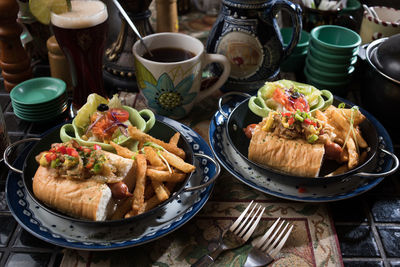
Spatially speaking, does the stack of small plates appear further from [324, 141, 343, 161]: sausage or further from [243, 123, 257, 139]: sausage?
[324, 141, 343, 161]: sausage

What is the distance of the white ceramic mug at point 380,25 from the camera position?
2490 mm

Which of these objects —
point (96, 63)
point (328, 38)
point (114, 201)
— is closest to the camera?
point (114, 201)

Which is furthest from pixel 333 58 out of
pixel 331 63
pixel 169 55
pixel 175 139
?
pixel 175 139

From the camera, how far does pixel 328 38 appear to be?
99.9 inches

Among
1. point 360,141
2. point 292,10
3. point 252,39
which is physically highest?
point 292,10

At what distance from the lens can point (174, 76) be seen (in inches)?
79.3

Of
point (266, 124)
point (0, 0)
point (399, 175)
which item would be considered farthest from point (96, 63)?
point (399, 175)

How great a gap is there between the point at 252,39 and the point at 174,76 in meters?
0.50

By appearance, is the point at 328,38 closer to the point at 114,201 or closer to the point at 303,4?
the point at 303,4

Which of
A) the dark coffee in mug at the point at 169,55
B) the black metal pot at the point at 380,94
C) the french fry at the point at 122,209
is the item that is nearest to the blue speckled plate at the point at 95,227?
the french fry at the point at 122,209

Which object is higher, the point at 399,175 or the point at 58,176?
the point at 58,176

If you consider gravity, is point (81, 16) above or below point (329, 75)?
above

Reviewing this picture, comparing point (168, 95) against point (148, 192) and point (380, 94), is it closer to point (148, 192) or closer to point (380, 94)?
point (148, 192)

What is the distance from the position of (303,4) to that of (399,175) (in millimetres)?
1572
